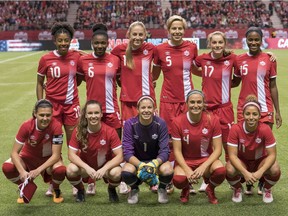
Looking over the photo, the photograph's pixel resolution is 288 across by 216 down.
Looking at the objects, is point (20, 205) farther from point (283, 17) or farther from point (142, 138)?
point (283, 17)

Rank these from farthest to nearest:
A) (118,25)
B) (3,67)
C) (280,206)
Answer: (118,25) < (3,67) < (280,206)

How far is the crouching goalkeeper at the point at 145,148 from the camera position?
4973 millimetres

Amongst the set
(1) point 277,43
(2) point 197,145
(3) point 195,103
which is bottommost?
(1) point 277,43

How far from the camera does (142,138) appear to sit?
514 centimetres

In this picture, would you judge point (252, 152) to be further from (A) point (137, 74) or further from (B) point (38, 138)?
(B) point (38, 138)

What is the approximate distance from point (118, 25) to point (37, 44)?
7556 mm

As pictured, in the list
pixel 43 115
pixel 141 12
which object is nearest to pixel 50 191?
pixel 43 115

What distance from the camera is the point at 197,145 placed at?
16.9 ft

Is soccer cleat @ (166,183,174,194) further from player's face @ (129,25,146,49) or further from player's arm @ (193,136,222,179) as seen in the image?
player's face @ (129,25,146,49)

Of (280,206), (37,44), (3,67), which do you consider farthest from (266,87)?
(37,44)

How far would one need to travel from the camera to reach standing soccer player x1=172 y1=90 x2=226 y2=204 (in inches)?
196

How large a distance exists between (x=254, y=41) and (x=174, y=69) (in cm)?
99

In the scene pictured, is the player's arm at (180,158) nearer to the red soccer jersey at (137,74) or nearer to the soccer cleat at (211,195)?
the soccer cleat at (211,195)

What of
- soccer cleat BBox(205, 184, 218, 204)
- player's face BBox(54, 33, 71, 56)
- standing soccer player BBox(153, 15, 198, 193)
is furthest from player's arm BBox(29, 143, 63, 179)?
soccer cleat BBox(205, 184, 218, 204)
